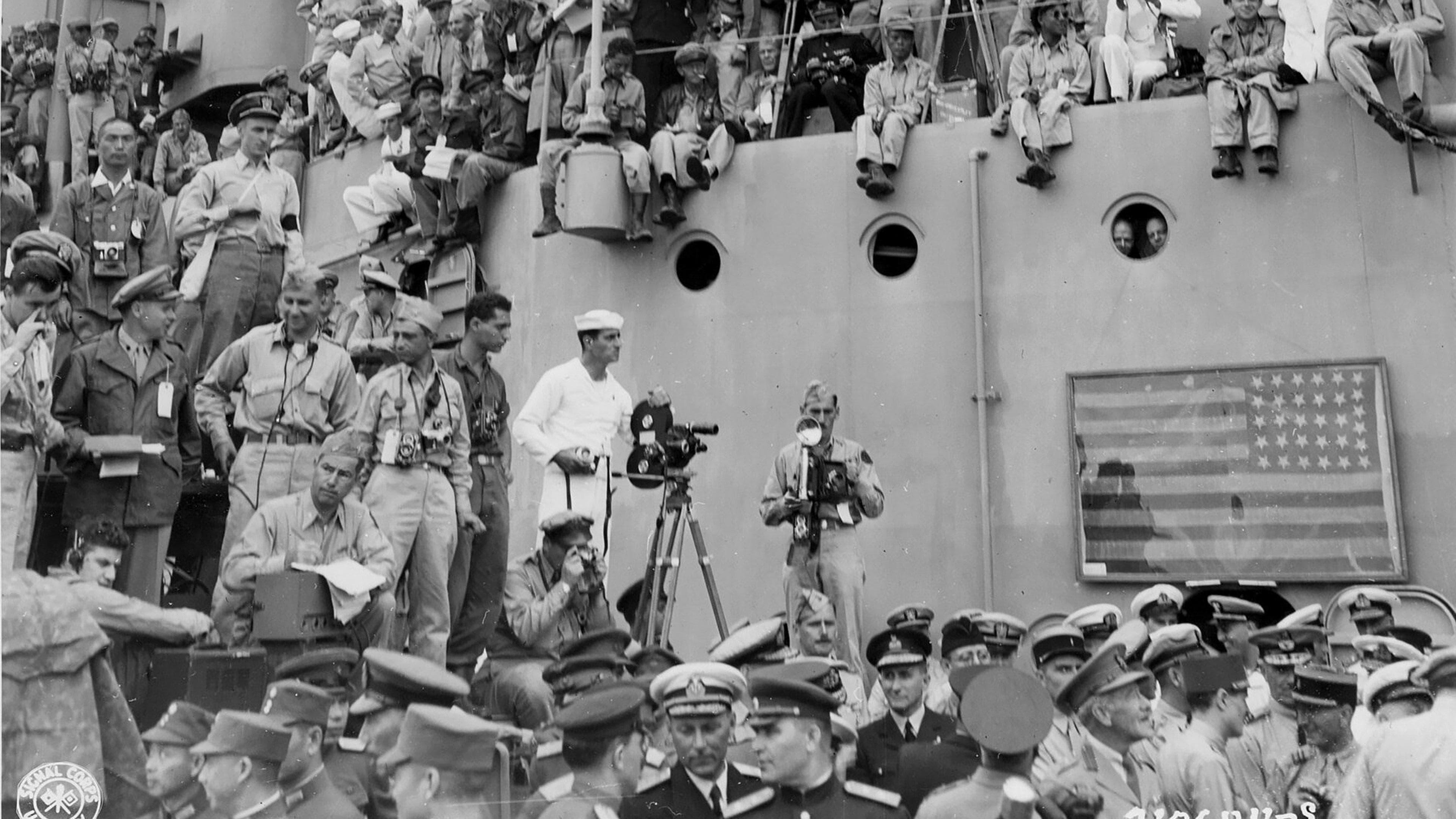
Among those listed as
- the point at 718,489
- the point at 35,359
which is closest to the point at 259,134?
the point at 35,359

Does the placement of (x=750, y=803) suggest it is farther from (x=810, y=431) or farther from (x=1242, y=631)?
(x=1242, y=631)

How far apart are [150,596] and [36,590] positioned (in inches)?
69.3

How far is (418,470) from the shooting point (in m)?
7.34

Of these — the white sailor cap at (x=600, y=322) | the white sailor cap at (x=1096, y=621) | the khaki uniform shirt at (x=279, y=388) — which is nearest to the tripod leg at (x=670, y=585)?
the white sailor cap at (x=600, y=322)

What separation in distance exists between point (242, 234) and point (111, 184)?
2.56ft

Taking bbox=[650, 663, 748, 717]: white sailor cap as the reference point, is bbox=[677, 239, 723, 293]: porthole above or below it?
above

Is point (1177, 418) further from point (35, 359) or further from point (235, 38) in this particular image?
point (235, 38)

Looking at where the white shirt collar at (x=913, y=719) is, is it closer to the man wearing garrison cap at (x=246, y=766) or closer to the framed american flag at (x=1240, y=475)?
the man wearing garrison cap at (x=246, y=766)

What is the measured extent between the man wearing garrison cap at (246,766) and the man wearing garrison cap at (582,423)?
3.31 metres

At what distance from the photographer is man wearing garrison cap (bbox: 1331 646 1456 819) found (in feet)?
16.2

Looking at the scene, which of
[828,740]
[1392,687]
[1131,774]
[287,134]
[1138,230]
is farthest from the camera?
[287,134]

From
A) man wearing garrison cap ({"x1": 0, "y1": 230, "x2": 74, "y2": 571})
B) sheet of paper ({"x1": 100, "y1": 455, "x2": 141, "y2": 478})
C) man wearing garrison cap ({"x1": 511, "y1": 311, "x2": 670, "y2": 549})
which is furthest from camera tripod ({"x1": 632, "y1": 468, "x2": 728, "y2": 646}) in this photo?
man wearing garrison cap ({"x1": 0, "y1": 230, "x2": 74, "y2": 571})

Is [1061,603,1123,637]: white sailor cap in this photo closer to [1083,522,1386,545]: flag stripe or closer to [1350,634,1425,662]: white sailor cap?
[1350,634,1425,662]: white sailor cap

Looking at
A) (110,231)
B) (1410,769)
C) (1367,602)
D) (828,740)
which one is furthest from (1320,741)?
(110,231)
